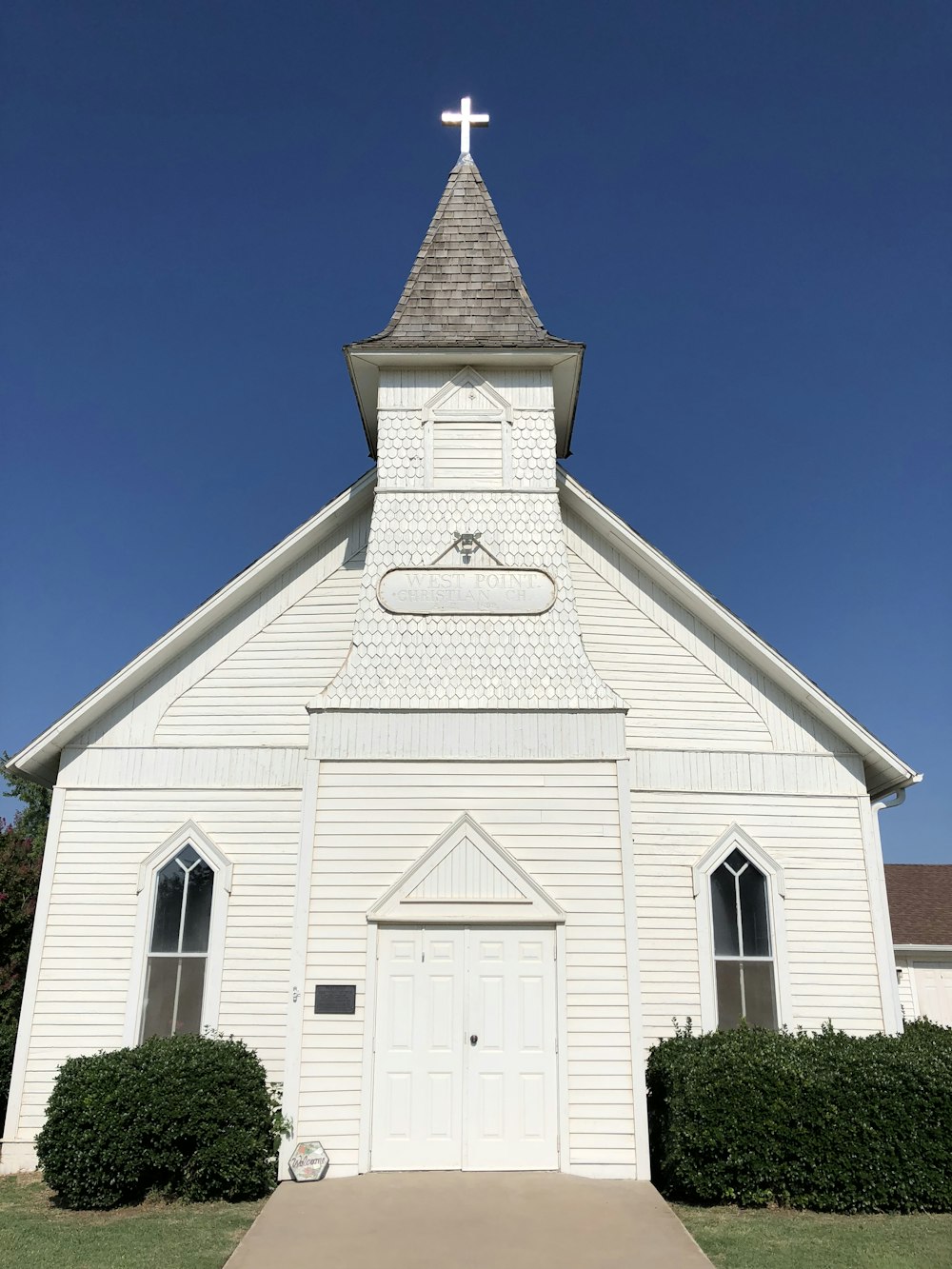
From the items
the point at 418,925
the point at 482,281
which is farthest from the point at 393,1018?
the point at 482,281

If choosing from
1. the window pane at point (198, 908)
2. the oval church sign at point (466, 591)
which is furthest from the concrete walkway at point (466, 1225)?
the oval church sign at point (466, 591)

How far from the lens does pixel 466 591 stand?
11.7m

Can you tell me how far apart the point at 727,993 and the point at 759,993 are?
41 cm

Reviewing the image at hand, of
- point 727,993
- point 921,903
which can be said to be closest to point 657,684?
point 727,993

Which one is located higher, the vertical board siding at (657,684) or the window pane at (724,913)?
the vertical board siding at (657,684)

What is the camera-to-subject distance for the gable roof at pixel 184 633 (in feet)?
40.4

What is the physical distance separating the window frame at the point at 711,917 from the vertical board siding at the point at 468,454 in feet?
18.4

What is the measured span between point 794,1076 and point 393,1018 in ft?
13.3

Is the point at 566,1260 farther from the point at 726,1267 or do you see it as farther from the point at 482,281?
the point at 482,281

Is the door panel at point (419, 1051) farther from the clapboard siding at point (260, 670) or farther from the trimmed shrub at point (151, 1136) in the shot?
the clapboard siding at point (260, 670)

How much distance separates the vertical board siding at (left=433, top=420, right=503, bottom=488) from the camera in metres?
12.4

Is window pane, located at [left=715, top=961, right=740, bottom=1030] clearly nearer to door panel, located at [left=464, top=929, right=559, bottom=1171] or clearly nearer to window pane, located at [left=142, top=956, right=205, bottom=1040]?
door panel, located at [left=464, top=929, right=559, bottom=1171]

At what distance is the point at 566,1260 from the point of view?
7.00 metres

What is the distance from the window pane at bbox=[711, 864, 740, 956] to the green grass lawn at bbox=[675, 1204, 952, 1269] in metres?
3.41
